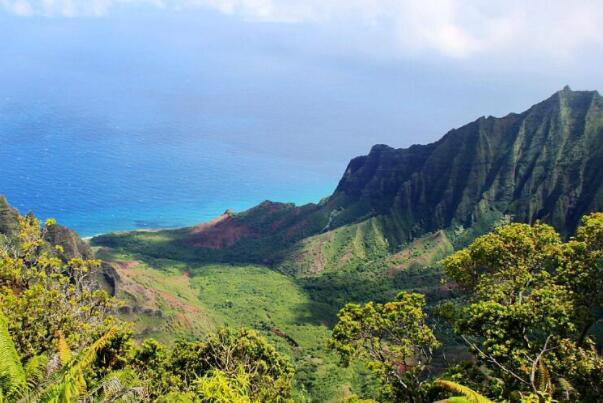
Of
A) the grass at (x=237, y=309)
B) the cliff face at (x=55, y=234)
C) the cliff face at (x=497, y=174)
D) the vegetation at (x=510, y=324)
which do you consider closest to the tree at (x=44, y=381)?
the vegetation at (x=510, y=324)

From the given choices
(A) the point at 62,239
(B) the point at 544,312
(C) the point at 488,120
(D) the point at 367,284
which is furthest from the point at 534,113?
(B) the point at 544,312

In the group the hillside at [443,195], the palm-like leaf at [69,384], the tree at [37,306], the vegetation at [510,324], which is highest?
the hillside at [443,195]

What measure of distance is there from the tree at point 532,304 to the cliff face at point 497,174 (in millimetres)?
80342

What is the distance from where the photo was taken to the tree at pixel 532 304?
896 inches

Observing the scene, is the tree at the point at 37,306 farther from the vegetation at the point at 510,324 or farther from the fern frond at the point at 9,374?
the vegetation at the point at 510,324

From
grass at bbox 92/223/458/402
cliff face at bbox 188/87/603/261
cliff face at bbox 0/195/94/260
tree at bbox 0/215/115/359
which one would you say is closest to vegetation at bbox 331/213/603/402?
tree at bbox 0/215/115/359

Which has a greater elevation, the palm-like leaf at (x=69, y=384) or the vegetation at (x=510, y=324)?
the palm-like leaf at (x=69, y=384)

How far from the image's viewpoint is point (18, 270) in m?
25.5

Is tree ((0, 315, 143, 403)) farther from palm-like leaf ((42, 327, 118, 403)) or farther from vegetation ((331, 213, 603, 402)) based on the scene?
vegetation ((331, 213, 603, 402))

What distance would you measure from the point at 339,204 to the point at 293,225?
1435 cm

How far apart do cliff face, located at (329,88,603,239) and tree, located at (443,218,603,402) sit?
80.3 meters

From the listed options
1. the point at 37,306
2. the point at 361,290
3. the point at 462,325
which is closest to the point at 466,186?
the point at 361,290

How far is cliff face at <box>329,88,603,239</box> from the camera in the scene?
113m

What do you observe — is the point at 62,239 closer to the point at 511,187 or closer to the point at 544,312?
the point at 544,312
